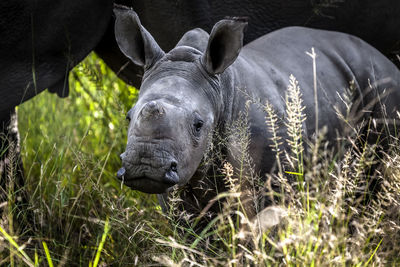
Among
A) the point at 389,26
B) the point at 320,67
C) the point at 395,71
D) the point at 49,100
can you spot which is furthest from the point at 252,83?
the point at 49,100

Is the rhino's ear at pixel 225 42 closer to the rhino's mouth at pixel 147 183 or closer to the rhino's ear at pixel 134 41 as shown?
the rhino's ear at pixel 134 41

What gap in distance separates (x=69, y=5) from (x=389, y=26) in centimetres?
211

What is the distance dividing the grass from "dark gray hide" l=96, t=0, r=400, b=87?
497 mm

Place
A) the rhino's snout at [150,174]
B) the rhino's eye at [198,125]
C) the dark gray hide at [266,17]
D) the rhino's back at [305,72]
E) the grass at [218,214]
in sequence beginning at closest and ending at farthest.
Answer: the grass at [218,214]
the rhino's snout at [150,174]
the rhino's eye at [198,125]
the rhino's back at [305,72]
the dark gray hide at [266,17]

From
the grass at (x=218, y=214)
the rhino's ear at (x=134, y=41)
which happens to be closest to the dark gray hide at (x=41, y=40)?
the grass at (x=218, y=214)

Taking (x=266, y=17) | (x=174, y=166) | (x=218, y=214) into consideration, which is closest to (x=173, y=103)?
(x=174, y=166)

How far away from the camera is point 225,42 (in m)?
2.78

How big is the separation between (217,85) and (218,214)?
0.65 meters

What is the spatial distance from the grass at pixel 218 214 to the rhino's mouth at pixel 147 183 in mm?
81

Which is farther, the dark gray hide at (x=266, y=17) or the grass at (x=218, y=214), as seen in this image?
the dark gray hide at (x=266, y=17)

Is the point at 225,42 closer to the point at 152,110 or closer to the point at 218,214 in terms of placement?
the point at 152,110

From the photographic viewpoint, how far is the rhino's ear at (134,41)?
9.39 feet

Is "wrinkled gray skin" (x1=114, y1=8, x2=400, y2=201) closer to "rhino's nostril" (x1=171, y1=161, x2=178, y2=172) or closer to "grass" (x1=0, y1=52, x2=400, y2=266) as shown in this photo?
"rhino's nostril" (x1=171, y1=161, x2=178, y2=172)

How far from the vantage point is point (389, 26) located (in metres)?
3.96
